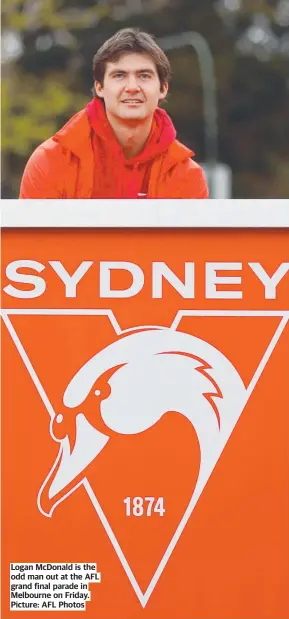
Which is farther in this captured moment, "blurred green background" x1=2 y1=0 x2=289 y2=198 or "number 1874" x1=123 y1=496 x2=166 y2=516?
"blurred green background" x1=2 y1=0 x2=289 y2=198

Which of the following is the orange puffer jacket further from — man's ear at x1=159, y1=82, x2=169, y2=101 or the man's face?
man's ear at x1=159, y1=82, x2=169, y2=101

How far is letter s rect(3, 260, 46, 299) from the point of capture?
3.87 metres

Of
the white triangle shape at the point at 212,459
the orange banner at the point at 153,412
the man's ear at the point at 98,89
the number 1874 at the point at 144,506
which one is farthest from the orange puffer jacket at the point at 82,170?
the number 1874 at the point at 144,506

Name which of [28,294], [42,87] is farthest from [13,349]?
[42,87]

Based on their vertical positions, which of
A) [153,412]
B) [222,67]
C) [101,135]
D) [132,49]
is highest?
[222,67]

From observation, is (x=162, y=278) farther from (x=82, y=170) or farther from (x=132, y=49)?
(x=132, y=49)

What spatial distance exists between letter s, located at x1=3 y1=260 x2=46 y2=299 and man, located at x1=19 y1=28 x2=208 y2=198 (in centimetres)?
36

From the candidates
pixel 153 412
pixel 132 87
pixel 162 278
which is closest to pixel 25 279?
pixel 162 278

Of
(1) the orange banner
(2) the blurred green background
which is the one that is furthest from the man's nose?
(2) the blurred green background

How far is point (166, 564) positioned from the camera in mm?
3914

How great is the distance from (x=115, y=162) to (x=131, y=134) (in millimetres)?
98

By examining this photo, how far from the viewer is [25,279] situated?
3.88 meters

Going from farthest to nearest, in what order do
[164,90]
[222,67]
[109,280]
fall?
[222,67]
[164,90]
[109,280]

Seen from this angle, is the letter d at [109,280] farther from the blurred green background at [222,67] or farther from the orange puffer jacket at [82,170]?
the blurred green background at [222,67]
